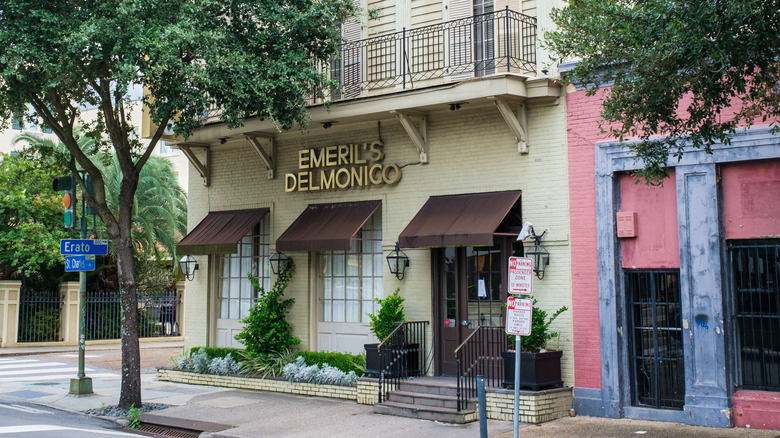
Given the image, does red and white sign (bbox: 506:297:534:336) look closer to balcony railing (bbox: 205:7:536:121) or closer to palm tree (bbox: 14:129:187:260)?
balcony railing (bbox: 205:7:536:121)

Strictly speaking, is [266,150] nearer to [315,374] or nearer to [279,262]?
[279,262]

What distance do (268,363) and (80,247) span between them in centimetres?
439

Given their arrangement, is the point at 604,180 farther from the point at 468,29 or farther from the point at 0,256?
the point at 0,256

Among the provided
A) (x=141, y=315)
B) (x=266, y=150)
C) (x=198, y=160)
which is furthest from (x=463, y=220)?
(x=141, y=315)

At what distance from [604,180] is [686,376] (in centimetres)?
320

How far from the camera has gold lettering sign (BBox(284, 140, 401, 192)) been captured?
14930 millimetres

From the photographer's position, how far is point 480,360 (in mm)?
12828

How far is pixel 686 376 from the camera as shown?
36.8 feet

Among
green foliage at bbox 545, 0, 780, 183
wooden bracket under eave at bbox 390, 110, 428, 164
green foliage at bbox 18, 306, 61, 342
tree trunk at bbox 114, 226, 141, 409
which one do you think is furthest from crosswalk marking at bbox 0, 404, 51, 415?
green foliage at bbox 18, 306, 61, 342

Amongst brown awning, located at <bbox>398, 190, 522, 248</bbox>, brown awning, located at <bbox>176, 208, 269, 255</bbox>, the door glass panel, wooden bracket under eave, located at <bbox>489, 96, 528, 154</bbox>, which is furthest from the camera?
brown awning, located at <bbox>176, 208, 269, 255</bbox>

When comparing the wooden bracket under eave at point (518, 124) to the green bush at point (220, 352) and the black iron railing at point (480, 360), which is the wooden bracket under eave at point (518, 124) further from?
the green bush at point (220, 352)

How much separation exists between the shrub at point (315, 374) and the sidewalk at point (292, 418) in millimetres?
418

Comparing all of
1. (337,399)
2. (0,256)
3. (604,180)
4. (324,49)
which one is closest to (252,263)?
(337,399)

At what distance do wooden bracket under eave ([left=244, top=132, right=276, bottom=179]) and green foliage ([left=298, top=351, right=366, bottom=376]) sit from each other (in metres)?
4.07
